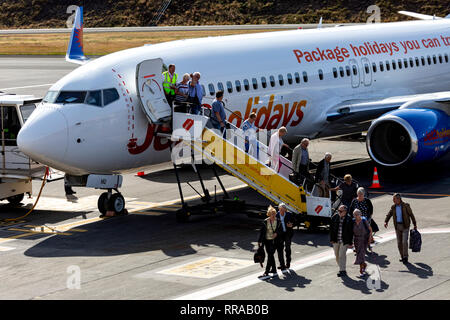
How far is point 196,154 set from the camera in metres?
25.5

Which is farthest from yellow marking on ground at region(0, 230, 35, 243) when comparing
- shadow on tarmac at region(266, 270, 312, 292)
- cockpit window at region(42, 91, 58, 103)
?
shadow on tarmac at region(266, 270, 312, 292)

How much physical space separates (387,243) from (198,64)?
8953mm

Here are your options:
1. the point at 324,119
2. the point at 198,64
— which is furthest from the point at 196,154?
the point at 324,119

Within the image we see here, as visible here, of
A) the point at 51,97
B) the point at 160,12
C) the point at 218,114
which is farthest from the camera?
the point at 160,12

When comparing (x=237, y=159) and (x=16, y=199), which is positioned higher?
(x=237, y=159)

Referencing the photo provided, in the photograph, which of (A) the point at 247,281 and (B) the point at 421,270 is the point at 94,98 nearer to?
(A) the point at 247,281

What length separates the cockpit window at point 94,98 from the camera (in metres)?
24.6

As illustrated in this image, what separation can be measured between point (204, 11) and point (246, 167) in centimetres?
9447

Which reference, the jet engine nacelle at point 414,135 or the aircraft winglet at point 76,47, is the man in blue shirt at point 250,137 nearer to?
the jet engine nacelle at point 414,135

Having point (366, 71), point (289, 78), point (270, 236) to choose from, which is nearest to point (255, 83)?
point (289, 78)

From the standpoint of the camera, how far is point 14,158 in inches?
1080

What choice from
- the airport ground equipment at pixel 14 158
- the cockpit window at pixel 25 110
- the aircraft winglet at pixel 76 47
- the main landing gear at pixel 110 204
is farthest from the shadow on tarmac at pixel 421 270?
the aircraft winglet at pixel 76 47
